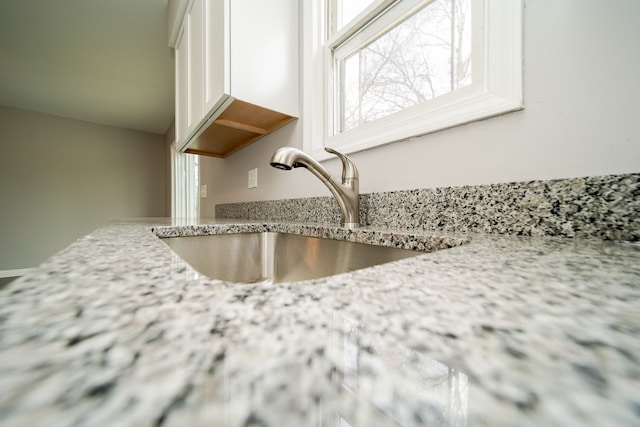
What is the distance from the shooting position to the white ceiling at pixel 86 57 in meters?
2.05

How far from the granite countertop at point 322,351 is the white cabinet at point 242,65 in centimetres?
113

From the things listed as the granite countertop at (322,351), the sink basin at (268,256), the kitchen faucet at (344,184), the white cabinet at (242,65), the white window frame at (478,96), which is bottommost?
the sink basin at (268,256)

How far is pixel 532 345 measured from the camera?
0.12 meters

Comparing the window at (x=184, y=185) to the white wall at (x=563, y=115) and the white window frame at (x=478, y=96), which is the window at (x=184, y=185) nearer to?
the white window frame at (x=478, y=96)

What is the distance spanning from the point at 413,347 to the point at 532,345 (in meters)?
0.06

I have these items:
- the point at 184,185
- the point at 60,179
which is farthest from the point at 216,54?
the point at 60,179

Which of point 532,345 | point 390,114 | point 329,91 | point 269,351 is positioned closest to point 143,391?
point 269,351

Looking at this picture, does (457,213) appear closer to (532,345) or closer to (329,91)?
(532,345)

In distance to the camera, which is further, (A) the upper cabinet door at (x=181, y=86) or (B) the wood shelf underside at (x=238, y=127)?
(A) the upper cabinet door at (x=181, y=86)

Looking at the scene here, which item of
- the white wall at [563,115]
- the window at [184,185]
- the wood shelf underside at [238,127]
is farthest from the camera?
the window at [184,185]

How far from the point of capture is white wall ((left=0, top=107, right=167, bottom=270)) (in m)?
3.89

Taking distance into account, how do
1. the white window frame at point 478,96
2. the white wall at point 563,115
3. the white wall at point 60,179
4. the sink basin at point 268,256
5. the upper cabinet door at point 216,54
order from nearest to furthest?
the white wall at point 563,115 < the white window frame at point 478,96 < the sink basin at point 268,256 < the upper cabinet door at point 216,54 < the white wall at point 60,179

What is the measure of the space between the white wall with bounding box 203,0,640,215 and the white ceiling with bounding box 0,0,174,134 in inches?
102

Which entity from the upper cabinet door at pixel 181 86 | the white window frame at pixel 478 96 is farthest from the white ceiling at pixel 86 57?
the white window frame at pixel 478 96
